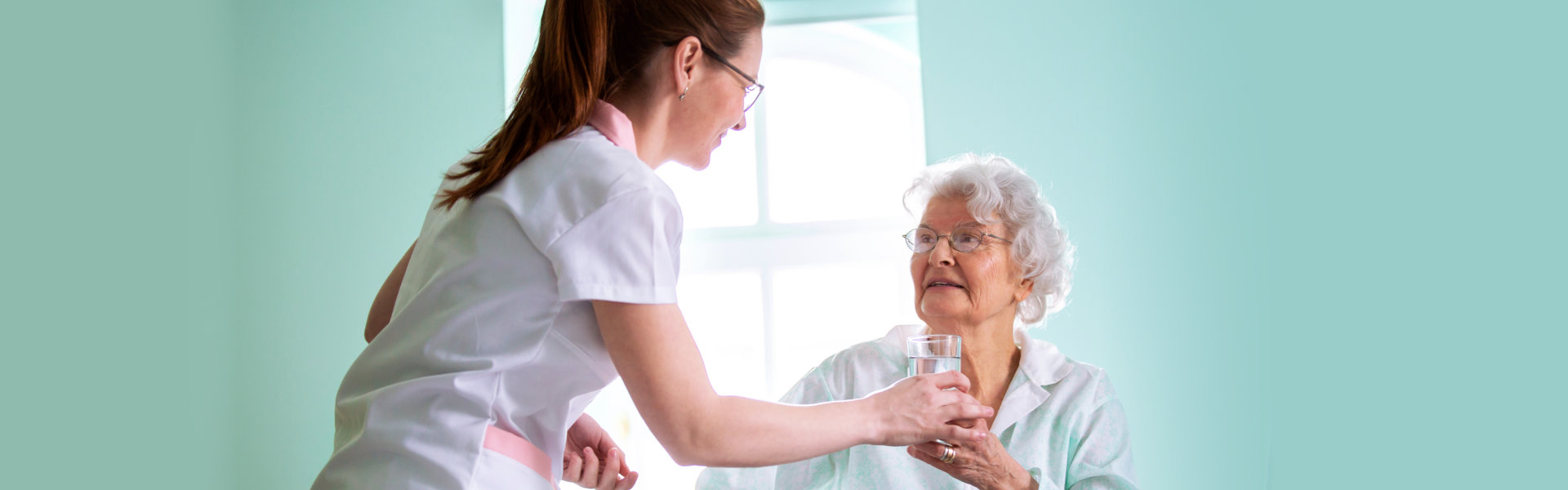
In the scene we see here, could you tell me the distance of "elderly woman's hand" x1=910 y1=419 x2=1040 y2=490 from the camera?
1.49 m

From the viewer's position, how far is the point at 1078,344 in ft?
10.2

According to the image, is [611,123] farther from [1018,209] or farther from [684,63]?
[1018,209]

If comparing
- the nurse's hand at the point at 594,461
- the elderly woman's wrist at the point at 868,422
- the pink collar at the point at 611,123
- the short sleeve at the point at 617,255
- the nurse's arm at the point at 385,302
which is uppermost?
the pink collar at the point at 611,123

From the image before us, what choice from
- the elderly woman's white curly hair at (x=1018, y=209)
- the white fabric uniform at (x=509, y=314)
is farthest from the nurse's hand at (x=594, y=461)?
Answer: the elderly woman's white curly hair at (x=1018, y=209)

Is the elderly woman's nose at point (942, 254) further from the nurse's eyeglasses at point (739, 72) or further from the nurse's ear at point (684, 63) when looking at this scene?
the nurse's ear at point (684, 63)

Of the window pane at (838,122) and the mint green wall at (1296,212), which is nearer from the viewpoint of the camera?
the mint green wall at (1296,212)

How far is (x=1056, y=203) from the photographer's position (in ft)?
10.3

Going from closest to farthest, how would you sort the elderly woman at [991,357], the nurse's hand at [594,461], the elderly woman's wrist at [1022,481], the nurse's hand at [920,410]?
1. the nurse's hand at [920,410]
2. the nurse's hand at [594,461]
3. the elderly woman's wrist at [1022,481]
4. the elderly woman at [991,357]

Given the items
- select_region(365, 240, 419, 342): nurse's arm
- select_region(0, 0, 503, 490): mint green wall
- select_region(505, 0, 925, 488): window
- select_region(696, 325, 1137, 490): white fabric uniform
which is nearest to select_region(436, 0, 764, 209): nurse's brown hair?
select_region(365, 240, 419, 342): nurse's arm

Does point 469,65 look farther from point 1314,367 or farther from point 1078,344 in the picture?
point 1314,367

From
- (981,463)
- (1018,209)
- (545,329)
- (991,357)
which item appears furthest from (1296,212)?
(545,329)

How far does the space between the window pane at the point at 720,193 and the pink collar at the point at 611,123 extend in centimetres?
300

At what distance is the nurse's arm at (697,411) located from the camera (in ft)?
3.00

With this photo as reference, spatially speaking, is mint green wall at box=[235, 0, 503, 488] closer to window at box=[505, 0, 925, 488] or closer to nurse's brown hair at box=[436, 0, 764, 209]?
window at box=[505, 0, 925, 488]
